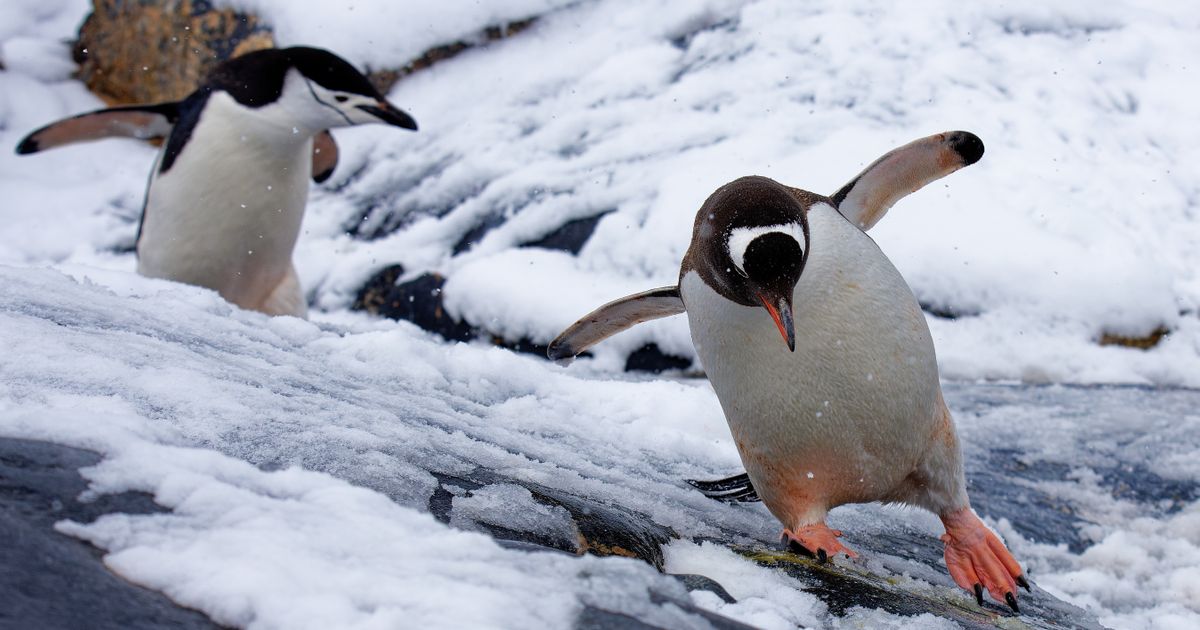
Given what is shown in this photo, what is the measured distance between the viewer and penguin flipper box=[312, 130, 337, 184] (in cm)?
500

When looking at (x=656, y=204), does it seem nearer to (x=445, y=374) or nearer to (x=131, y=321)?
(x=445, y=374)

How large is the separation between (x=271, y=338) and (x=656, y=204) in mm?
2491

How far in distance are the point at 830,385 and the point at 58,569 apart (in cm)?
136

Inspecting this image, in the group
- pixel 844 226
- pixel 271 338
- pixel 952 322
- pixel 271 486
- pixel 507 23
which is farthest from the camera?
pixel 507 23

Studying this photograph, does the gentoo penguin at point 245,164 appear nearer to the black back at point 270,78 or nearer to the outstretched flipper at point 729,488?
the black back at point 270,78

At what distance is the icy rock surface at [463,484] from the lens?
3.67ft

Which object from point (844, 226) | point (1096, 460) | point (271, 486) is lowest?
point (1096, 460)

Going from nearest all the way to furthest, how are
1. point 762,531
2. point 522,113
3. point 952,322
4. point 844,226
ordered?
1. point 844,226
2. point 762,531
3. point 952,322
4. point 522,113

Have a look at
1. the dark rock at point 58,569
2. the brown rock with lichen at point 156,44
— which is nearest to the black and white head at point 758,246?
the dark rock at point 58,569

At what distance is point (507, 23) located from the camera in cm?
684

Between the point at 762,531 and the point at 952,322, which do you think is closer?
the point at 762,531

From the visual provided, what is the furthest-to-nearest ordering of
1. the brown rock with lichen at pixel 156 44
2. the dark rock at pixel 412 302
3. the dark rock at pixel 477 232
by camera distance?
the brown rock with lichen at pixel 156 44, the dark rock at pixel 477 232, the dark rock at pixel 412 302

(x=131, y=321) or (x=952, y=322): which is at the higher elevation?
(x=131, y=321)

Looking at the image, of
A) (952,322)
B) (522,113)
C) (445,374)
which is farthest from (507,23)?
(445,374)
